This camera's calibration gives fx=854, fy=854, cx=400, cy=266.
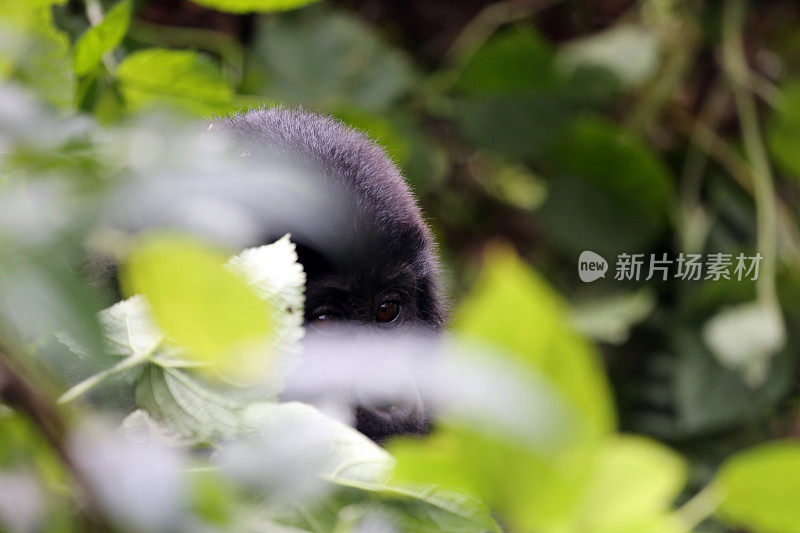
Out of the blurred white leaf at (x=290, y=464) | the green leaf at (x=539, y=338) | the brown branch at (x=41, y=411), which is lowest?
the blurred white leaf at (x=290, y=464)

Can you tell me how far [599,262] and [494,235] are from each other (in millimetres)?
412

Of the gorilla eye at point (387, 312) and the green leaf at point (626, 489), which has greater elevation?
the green leaf at point (626, 489)

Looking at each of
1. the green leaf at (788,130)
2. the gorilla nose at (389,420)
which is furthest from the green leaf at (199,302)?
the green leaf at (788,130)

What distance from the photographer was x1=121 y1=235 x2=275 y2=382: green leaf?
24 cm

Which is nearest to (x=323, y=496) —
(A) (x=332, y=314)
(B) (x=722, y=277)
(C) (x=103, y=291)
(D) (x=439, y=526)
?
(D) (x=439, y=526)

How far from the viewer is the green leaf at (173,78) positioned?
681mm

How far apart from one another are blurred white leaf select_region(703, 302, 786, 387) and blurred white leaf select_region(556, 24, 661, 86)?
55 cm

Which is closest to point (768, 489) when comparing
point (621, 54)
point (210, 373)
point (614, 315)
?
point (210, 373)

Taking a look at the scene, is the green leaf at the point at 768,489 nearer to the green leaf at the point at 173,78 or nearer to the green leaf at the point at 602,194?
the green leaf at the point at 173,78

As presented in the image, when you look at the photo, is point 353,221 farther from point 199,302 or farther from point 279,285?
point 199,302

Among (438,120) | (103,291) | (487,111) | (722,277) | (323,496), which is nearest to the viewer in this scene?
(323,496)

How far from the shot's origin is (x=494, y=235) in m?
2.28

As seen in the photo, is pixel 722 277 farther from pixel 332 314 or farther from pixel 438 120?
pixel 332 314

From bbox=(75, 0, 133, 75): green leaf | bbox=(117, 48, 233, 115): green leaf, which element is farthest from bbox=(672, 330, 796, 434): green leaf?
bbox=(75, 0, 133, 75): green leaf
